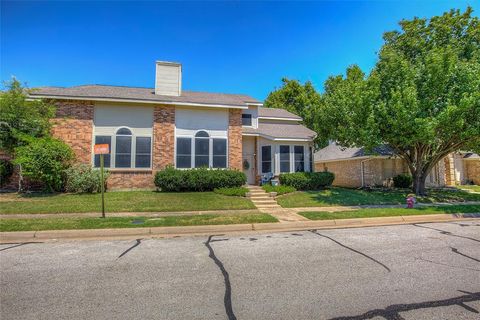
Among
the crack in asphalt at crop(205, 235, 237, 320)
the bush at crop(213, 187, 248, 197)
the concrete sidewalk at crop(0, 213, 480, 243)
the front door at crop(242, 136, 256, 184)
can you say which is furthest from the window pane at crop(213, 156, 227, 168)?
the crack in asphalt at crop(205, 235, 237, 320)

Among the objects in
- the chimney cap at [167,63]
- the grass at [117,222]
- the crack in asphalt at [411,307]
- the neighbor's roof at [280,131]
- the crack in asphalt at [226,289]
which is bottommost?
the crack in asphalt at [226,289]

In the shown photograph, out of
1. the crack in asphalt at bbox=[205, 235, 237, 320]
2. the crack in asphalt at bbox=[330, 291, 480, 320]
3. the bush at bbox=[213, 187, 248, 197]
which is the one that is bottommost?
the crack in asphalt at bbox=[205, 235, 237, 320]

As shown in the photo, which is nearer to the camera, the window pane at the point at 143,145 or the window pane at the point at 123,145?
the window pane at the point at 123,145

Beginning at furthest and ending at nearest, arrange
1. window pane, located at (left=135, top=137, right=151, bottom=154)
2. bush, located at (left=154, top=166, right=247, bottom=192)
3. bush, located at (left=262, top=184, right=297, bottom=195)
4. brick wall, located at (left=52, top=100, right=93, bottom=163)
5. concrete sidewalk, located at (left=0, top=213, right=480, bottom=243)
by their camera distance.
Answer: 1. window pane, located at (left=135, top=137, right=151, bottom=154)
2. bush, located at (left=262, top=184, right=297, bottom=195)
3. brick wall, located at (left=52, top=100, right=93, bottom=163)
4. bush, located at (left=154, top=166, right=247, bottom=192)
5. concrete sidewalk, located at (left=0, top=213, right=480, bottom=243)

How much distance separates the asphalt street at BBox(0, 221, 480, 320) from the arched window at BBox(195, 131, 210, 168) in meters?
9.53

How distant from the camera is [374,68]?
17.3 m

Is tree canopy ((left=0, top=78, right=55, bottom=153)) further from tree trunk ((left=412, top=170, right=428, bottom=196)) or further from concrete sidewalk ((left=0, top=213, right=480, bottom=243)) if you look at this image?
tree trunk ((left=412, top=170, right=428, bottom=196))

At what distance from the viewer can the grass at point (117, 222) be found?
7993 millimetres

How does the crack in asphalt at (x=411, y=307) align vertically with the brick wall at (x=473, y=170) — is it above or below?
below

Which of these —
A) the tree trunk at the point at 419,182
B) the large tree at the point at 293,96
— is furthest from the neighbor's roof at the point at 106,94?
the large tree at the point at 293,96

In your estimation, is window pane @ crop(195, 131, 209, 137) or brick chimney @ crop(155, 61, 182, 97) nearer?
window pane @ crop(195, 131, 209, 137)

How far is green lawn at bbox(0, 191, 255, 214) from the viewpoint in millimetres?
10730

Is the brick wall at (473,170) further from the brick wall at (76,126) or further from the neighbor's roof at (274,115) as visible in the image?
the brick wall at (76,126)

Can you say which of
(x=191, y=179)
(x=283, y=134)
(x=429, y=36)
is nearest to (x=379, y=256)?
(x=191, y=179)
